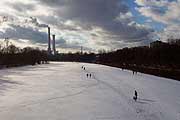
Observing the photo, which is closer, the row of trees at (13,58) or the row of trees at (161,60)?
the row of trees at (161,60)

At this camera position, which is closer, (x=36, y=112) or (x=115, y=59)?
(x=36, y=112)

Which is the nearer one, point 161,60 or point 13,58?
point 161,60

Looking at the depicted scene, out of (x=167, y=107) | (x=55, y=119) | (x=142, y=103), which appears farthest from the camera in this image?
(x=142, y=103)

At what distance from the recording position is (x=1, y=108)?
1524 centimetres

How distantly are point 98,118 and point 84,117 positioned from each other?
662mm

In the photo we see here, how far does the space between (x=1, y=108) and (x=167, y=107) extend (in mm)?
8353

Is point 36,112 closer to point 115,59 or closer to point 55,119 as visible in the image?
point 55,119

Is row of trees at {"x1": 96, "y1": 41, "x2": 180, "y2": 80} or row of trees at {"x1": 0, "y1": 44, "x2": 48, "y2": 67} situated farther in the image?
row of trees at {"x1": 0, "y1": 44, "x2": 48, "y2": 67}

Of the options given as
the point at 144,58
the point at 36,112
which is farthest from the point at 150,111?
the point at 144,58

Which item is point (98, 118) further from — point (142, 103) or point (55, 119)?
point (142, 103)

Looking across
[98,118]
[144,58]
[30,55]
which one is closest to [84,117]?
[98,118]

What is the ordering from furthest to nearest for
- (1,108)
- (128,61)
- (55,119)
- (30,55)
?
(30,55) → (128,61) → (1,108) → (55,119)

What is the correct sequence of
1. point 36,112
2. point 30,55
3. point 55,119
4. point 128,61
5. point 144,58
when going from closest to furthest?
point 55,119, point 36,112, point 144,58, point 128,61, point 30,55

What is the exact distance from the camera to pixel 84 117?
43.5 ft
